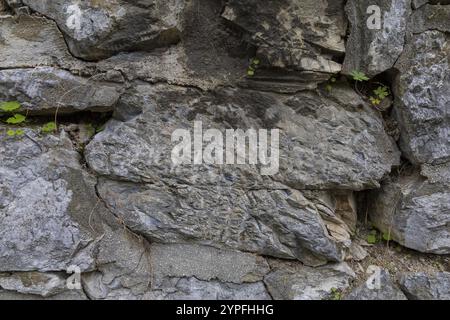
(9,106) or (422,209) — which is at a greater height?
(9,106)

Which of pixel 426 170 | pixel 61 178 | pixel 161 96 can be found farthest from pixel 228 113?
pixel 426 170

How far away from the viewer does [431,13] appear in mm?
2756

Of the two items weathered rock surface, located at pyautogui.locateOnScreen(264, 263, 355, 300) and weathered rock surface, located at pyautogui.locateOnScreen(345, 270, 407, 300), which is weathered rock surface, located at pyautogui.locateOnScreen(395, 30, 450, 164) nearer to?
weathered rock surface, located at pyautogui.locateOnScreen(345, 270, 407, 300)

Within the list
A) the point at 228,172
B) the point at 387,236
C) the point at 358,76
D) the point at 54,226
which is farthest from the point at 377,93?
the point at 54,226

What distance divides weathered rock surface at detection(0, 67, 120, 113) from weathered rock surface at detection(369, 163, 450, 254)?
222 centimetres

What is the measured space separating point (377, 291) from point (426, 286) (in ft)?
1.17

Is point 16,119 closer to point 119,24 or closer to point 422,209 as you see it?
point 119,24

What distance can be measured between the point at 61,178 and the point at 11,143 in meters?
0.44

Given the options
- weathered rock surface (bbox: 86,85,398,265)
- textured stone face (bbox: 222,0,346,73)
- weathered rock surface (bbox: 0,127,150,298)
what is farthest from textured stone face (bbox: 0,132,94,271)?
textured stone face (bbox: 222,0,346,73)

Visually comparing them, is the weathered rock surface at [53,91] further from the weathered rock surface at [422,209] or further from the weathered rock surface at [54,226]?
the weathered rock surface at [422,209]

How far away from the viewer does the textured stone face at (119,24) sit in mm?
2750

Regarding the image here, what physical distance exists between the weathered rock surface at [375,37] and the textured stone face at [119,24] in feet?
4.09

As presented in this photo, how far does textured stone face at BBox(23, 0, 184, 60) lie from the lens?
9.02 feet

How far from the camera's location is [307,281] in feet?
9.17
